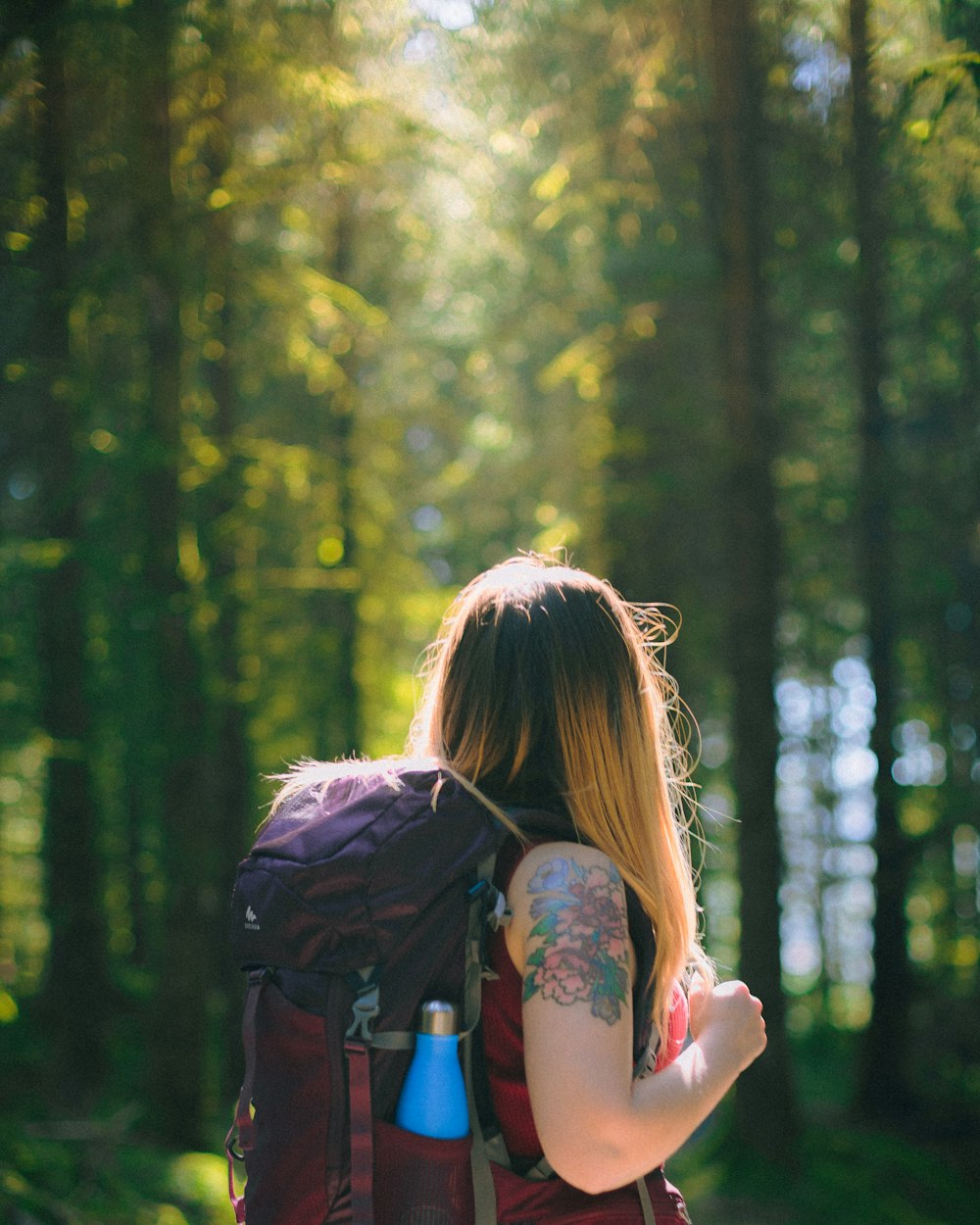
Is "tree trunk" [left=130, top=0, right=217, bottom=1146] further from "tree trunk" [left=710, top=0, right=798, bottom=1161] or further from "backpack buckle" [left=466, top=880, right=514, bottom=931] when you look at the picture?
"backpack buckle" [left=466, top=880, right=514, bottom=931]

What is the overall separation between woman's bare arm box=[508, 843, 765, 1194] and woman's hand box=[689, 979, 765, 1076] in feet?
0.05

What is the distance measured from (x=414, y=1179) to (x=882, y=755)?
37.8 ft

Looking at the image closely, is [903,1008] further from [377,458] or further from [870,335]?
[377,458]

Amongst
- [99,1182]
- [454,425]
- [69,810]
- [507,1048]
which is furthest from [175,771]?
[507,1048]

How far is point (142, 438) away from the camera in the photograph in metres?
8.37

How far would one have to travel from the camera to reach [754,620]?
9.66 meters

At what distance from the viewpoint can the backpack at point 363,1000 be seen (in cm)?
177

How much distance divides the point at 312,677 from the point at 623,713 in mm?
13262

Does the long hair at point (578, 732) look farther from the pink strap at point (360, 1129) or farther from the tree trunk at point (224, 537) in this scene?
the tree trunk at point (224, 537)

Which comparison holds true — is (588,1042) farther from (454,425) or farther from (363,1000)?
(454,425)

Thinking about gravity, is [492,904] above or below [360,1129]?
above

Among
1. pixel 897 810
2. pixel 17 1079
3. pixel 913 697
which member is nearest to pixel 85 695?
pixel 17 1079

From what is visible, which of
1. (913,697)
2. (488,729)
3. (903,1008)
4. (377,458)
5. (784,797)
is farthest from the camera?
(784,797)

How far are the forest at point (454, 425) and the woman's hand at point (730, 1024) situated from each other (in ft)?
14.1
